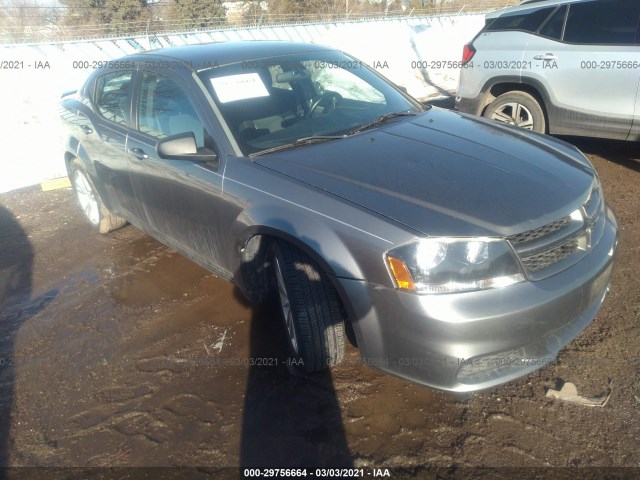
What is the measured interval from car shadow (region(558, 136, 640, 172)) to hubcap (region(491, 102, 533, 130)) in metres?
0.90

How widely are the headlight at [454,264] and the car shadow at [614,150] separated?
4136 mm

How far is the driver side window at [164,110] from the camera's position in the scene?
336cm

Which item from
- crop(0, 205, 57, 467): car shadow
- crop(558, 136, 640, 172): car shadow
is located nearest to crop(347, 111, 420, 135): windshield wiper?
crop(0, 205, 57, 467): car shadow

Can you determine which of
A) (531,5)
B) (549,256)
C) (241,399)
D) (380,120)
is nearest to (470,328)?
(549,256)

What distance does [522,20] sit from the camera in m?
5.84

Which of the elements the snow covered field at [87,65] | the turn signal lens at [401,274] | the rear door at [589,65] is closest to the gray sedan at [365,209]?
the turn signal lens at [401,274]

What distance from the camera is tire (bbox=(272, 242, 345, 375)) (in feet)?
8.61

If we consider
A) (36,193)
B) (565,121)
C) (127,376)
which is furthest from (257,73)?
(36,193)

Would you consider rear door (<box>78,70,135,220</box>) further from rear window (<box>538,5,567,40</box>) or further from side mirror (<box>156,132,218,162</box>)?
rear window (<box>538,5,567,40</box>)

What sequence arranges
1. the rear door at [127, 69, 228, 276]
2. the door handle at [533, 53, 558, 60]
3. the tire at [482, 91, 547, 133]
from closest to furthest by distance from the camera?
the rear door at [127, 69, 228, 276] → the door handle at [533, 53, 558, 60] → the tire at [482, 91, 547, 133]

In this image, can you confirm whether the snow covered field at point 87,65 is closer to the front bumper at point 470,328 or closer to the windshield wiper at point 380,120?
the windshield wiper at point 380,120

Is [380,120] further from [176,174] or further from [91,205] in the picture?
[91,205]

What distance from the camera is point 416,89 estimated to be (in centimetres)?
1051

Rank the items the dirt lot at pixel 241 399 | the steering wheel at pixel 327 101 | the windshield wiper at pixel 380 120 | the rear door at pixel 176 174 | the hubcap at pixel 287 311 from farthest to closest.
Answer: the steering wheel at pixel 327 101 < the windshield wiper at pixel 380 120 < the rear door at pixel 176 174 < the hubcap at pixel 287 311 < the dirt lot at pixel 241 399
